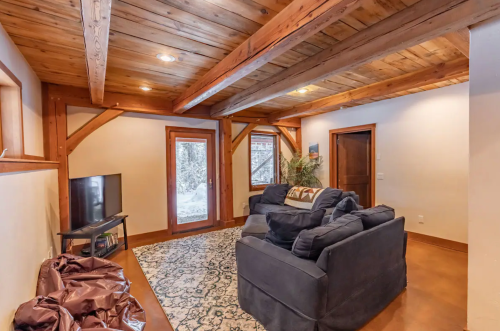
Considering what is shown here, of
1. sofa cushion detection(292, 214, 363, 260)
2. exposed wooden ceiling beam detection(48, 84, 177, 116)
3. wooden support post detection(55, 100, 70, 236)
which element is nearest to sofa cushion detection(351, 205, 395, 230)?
sofa cushion detection(292, 214, 363, 260)

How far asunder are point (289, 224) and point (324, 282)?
A: 579mm

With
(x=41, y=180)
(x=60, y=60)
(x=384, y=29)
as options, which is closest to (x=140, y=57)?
(x=60, y=60)

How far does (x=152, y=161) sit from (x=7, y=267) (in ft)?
9.15

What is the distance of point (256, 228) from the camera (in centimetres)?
306

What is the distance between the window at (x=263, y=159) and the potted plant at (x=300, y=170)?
0.21 metres

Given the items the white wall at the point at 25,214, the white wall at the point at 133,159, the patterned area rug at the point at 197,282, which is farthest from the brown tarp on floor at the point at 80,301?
the white wall at the point at 133,159

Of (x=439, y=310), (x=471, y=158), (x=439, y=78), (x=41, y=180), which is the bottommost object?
(x=439, y=310)

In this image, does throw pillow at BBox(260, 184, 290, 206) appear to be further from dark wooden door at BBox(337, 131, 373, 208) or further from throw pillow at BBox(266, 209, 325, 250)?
throw pillow at BBox(266, 209, 325, 250)

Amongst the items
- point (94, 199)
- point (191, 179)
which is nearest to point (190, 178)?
point (191, 179)

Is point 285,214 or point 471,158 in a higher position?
point 471,158

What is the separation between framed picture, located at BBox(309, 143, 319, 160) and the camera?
215 inches

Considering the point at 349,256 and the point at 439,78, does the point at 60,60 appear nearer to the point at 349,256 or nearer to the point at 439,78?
the point at 349,256

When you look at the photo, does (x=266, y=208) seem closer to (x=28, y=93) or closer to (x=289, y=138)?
(x=289, y=138)

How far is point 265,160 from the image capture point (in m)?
5.66
